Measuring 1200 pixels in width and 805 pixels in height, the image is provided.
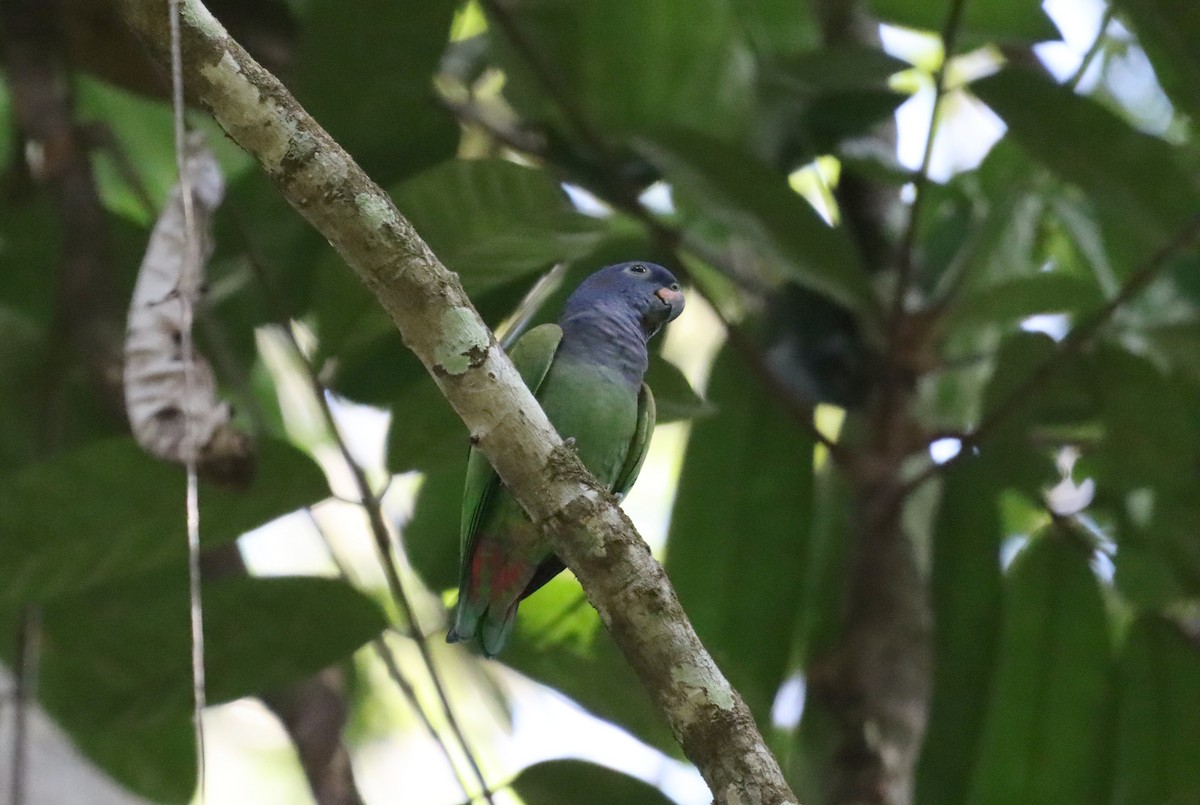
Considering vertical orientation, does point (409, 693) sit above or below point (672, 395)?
below

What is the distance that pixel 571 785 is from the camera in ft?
7.82

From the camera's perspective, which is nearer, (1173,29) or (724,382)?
(1173,29)

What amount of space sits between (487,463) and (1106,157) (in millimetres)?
1525

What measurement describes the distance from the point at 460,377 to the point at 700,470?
1421mm

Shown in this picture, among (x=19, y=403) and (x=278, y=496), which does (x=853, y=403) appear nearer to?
(x=278, y=496)

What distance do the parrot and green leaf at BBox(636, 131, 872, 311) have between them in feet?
1.10

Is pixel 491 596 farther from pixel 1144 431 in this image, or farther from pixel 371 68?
pixel 1144 431

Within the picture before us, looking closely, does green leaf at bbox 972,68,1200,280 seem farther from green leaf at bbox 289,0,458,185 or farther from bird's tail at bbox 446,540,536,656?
bird's tail at bbox 446,540,536,656

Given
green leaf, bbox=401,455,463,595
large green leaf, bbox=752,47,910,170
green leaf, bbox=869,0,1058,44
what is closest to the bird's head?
green leaf, bbox=401,455,463,595

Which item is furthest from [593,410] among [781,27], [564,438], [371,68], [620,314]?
[781,27]

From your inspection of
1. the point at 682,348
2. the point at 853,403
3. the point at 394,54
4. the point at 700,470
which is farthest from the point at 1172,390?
the point at 682,348

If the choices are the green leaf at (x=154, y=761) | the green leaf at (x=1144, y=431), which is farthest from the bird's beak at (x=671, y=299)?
the green leaf at (x=154, y=761)

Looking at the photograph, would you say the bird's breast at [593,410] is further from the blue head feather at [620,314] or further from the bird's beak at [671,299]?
the bird's beak at [671,299]

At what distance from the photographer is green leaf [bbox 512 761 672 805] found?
2385 millimetres
